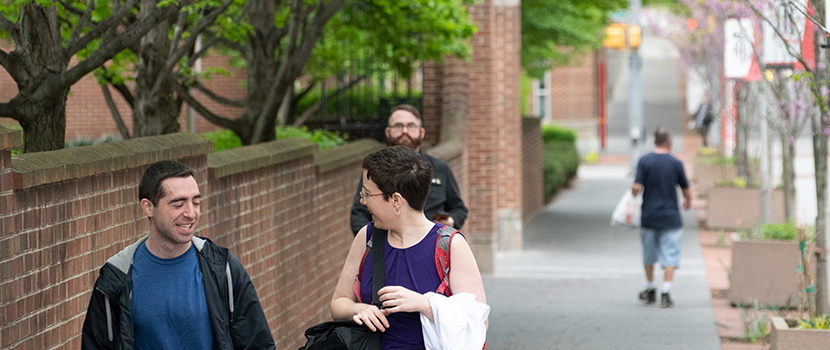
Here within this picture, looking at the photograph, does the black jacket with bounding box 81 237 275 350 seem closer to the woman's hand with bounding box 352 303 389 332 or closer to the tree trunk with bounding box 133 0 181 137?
the woman's hand with bounding box 352 303 389 332

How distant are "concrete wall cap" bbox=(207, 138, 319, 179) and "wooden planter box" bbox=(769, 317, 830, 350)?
3.43 m

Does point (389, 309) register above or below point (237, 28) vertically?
below

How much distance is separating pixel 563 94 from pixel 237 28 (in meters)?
35.9

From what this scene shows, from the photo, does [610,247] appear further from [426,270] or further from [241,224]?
[426,270]

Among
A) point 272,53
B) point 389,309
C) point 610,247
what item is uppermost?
point 272,53

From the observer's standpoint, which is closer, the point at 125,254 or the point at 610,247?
the point at 125,254

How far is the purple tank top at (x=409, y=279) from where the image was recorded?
3.13 meters

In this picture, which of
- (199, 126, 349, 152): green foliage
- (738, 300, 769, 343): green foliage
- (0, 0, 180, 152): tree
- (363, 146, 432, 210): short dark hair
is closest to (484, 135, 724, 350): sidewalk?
(738, 300, 769, 343): green foliage

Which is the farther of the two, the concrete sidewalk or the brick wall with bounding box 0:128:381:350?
the concrete sidewalk

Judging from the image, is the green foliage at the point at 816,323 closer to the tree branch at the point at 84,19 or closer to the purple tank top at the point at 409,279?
the purple tank top at the point at 409,279

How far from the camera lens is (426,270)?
313cm

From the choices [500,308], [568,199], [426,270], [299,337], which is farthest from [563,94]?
[426,270]

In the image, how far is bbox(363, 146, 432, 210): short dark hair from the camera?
3109 mm

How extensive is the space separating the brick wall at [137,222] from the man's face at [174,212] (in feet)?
2.06
